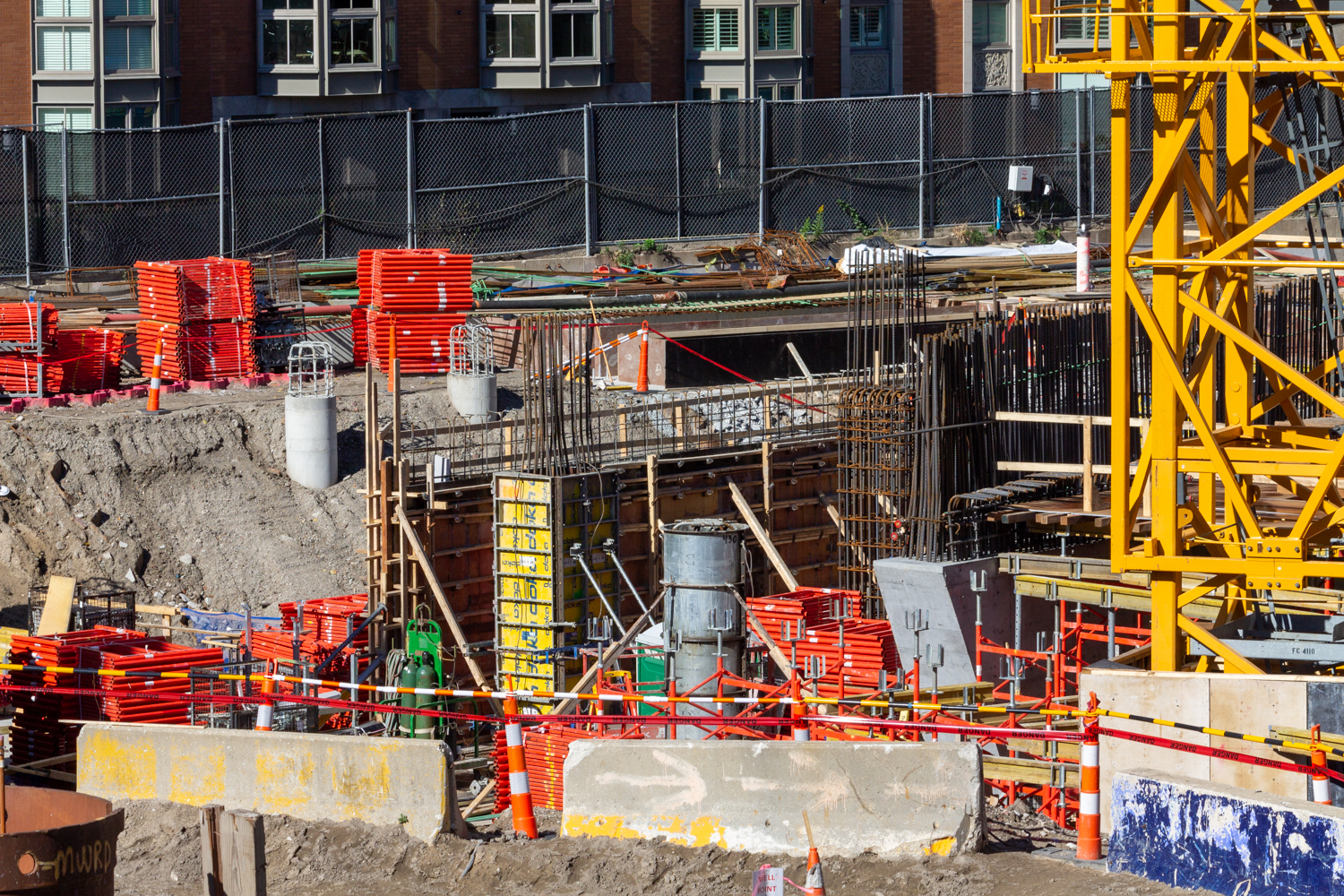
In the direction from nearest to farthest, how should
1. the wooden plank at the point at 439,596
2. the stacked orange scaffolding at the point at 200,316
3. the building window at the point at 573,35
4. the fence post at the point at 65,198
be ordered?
the wooden plank at the point at 439,596, the stacked orange scaffolding at the point at 200,316, the fence post at the point at 65,198, the building window at the point at 573,35

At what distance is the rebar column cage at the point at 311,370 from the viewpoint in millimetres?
28297

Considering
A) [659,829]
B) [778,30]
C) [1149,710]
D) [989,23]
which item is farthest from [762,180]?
[659,829]

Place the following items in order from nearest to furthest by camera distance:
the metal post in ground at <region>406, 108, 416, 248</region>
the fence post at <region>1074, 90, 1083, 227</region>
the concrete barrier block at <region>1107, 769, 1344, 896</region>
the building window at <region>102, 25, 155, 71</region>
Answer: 1. the concrete barrier block at <region>1107, 769, 1344, 896</region>
2. the metal post in ground at <region>406, 108, 416, 248</region>
3. the building window at <region>102, 25, 155, 71</region>
4. the fence post at <region>1074, 90, 1083, 227</region>

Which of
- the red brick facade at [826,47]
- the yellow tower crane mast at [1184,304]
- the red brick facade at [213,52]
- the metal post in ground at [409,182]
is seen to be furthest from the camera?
the red brick facade at [826,47]

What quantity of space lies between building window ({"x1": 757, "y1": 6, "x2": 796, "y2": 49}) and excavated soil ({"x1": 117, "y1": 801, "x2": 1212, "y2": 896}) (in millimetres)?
43462

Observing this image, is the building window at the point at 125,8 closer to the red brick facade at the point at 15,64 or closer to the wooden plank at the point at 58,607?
the red brick facade at the point at 15,64

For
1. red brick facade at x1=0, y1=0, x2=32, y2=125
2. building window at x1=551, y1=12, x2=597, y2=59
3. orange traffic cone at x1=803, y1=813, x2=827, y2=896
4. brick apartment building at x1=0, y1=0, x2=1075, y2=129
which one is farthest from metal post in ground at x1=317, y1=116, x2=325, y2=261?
orange traffic cone at x1=803, y1=813, x2=827, y2=896

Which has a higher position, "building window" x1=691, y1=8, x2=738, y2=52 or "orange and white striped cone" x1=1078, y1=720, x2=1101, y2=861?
"building window" x1=691, y1=8, x2=738, y2=52

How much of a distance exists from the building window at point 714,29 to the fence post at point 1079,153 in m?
10.5

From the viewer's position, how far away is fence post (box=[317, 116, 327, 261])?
4134 centimetres

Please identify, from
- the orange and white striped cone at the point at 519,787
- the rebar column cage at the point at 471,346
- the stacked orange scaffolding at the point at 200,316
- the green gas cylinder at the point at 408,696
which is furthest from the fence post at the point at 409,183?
the orange and white striped cone at the point at 519,787

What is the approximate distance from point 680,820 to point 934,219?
1479 inches

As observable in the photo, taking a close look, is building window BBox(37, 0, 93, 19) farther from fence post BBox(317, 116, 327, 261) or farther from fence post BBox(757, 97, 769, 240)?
fence post BBox(757, 97, 769, 240)

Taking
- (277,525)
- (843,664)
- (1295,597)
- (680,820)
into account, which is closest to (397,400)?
(277,525)
